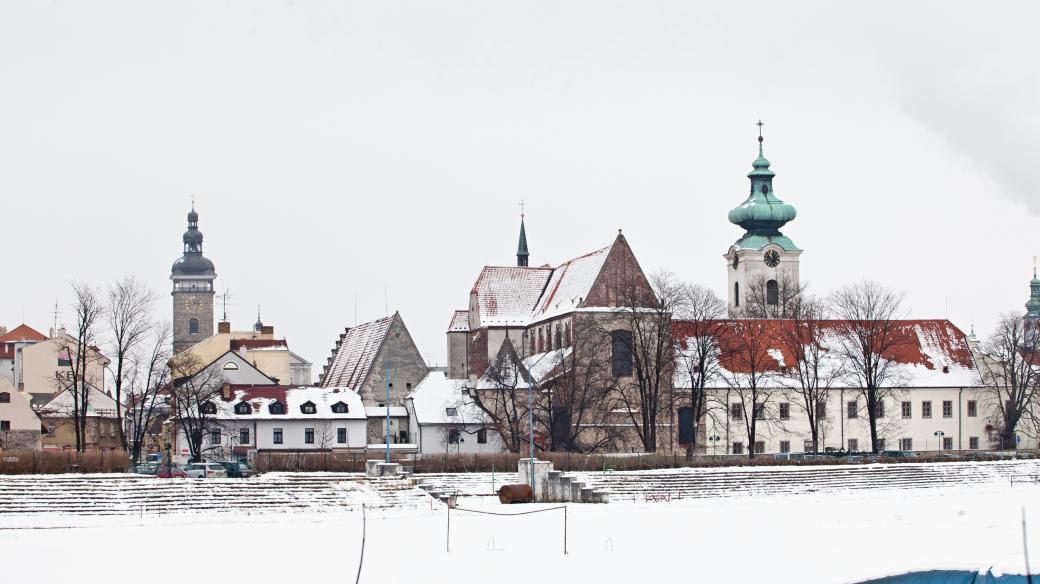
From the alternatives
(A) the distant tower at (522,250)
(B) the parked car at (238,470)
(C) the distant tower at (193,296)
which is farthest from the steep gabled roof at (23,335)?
(B) the parked car at (238,470)

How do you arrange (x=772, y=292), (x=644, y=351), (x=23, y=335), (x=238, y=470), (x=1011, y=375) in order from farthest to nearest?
(x=23, y=335), (x=772, y=292), (x=1011, y=375), (x=644, y=351), (x=238, y=470)

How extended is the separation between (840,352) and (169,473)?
43.3 m

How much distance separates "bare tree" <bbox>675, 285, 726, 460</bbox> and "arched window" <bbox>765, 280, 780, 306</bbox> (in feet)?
64.5

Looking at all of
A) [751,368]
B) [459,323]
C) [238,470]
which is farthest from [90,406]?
[751,368]

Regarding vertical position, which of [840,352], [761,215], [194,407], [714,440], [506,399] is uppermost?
[761,215]

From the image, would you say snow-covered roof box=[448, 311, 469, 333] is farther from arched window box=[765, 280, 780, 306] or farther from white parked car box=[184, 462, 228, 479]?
white parked car box=[184, 462, 228, 479]

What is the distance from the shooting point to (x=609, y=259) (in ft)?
305

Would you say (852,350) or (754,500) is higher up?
(852,350)

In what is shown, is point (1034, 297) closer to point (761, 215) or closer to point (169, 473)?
point (761, 215)

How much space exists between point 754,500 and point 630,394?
27988 mm

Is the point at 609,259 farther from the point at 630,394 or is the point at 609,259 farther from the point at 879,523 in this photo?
the point at 879,523

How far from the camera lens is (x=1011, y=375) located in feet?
308

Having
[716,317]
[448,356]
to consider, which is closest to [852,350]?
[716,317]

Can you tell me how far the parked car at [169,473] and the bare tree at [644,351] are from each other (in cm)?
2634
